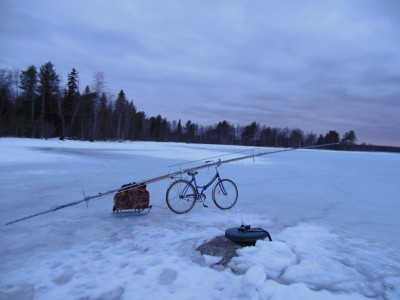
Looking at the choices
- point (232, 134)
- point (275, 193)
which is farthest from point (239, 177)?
point (232, 134)

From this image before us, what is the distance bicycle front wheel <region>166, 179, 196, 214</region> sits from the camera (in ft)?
21.9

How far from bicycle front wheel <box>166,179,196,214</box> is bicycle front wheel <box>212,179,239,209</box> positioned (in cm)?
71

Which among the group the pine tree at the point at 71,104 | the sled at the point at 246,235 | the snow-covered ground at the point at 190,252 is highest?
the pine tree at the point at 71,104

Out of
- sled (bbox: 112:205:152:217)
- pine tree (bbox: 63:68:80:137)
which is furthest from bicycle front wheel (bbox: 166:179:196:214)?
pine tree (bbox: 63:68:80:137)

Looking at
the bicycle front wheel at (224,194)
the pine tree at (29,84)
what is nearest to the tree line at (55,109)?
the pine tree at (29,84)

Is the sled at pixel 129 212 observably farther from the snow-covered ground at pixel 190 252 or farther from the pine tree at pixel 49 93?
the pine tree at pixel 49 93

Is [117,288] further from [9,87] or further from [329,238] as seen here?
[9,87]

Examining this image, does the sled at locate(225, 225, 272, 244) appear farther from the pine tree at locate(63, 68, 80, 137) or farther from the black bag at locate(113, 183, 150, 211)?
the pine tree at locate(63, 68, 80, 137)

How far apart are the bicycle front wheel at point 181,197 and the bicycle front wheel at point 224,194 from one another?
709mm

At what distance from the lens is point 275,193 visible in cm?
946

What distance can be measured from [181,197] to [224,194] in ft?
4.08

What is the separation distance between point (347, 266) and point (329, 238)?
46.1 inches

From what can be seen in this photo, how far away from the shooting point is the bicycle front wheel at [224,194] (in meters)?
7.35

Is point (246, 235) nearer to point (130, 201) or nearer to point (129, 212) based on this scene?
point (130, 201)
